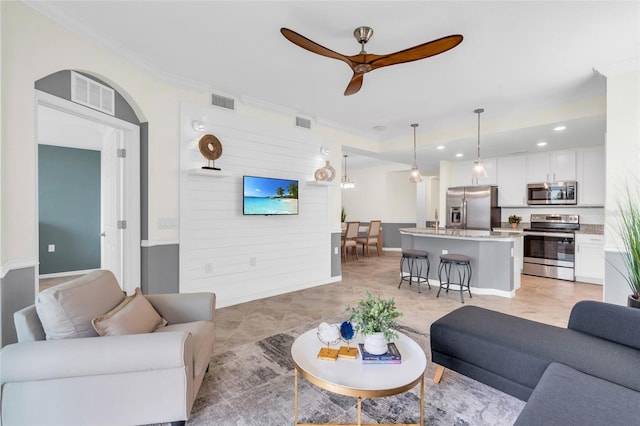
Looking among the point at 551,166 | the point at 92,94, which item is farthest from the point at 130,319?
the point at 551,166

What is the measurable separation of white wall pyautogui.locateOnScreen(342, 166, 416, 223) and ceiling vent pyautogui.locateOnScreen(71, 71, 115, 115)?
297 inches

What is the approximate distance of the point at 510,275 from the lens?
14.0 feet

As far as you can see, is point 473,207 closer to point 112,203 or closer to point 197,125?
point 197,125

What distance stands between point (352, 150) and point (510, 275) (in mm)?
3338

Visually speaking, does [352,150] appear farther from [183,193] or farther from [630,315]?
[630,315]

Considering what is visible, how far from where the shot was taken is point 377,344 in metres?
1.75

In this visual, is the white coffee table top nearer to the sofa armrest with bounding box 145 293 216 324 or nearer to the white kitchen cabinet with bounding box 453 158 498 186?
the sofa armrest with bounding box 145 293 216 324

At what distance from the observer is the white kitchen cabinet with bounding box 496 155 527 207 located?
6.06m

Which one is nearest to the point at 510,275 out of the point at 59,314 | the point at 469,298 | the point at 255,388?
the point at 469,298

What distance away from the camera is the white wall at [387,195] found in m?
9.39

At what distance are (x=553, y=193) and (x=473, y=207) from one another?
1.39 meters

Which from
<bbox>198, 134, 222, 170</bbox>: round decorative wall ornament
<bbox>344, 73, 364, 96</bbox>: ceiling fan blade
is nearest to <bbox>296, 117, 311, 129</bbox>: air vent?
<bbox>198, 134, 222, 170</bbox>: round decorative wall ornament

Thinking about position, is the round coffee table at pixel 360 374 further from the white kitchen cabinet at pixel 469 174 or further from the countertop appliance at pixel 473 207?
the white kitchen cabinet at pixel 469 174

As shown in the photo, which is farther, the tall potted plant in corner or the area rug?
the tall potted plant in corner
